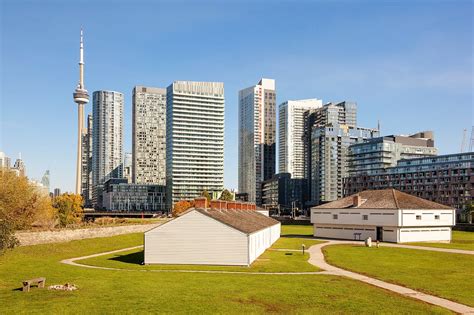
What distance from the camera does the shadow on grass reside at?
49.6 meters

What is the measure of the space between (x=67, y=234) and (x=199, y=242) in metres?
27.4

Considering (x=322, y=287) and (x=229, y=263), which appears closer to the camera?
(x=322, y=287)

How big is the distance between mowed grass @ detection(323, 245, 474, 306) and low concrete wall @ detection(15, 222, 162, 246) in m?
35.6

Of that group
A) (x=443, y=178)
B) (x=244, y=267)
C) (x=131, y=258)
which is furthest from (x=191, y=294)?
(x=443, y=178)

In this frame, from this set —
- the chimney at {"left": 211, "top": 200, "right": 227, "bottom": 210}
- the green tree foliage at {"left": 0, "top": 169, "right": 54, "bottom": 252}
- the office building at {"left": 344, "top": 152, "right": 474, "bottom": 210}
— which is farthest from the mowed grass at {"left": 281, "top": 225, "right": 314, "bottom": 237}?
the office building at {"left": 344, "top": 152, "right": 474, "bottom": 210}

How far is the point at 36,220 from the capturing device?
85.3 meters

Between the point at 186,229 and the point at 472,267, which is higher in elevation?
the point at 186,229

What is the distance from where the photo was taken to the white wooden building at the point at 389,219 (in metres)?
75.3

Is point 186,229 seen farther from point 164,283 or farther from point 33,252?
point 33,252

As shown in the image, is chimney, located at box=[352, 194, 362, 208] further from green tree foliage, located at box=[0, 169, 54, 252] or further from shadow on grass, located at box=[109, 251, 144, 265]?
green tree foliage, located at box=[0, 169, 54, 252]

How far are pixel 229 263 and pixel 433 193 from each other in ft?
521

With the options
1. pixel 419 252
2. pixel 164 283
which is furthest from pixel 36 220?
pixel 419 252

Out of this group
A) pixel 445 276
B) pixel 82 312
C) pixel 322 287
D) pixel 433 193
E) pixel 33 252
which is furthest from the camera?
pixel 433 193

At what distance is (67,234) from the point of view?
65688 millimetres
